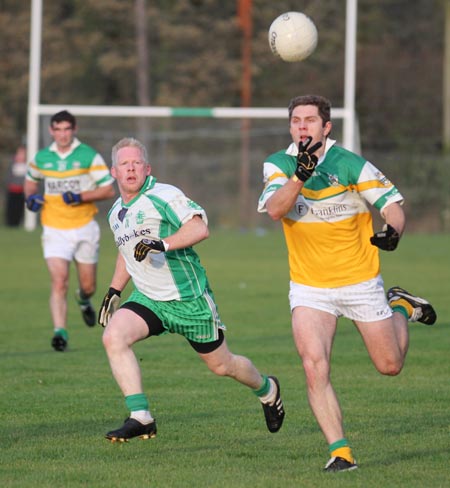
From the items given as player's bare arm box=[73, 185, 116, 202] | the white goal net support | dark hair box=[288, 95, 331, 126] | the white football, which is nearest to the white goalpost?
the white goal net support

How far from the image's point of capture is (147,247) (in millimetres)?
6941

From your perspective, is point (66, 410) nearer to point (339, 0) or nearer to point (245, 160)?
point (245, 160)

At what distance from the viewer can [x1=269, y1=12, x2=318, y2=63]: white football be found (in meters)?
9.82

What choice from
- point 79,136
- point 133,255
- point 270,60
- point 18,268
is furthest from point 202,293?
point 270,60

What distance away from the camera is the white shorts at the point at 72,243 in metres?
12.2

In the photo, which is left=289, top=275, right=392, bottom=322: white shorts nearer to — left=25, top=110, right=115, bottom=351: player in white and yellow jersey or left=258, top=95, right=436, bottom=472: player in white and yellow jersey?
left=258, top=95, right=436, bottom=472: player in white and yellow jersey

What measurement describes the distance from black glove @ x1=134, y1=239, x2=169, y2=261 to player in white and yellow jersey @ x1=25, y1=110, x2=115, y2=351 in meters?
5.11

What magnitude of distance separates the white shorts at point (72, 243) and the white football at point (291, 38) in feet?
10.8

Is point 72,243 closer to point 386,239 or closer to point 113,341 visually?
point 113,341

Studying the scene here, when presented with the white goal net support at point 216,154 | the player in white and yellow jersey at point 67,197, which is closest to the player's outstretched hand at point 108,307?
the player in white and yellow jersey at point 67,197

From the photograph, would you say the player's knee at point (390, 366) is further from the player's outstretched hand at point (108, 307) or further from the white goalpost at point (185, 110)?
the white goalpost at point (185, 110)

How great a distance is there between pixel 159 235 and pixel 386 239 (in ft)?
5.52

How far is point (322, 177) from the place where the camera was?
6.73 metres

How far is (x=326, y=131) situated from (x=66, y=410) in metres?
3.01
